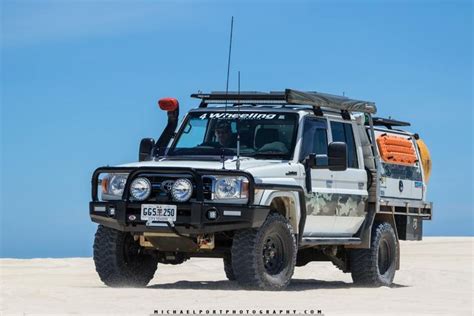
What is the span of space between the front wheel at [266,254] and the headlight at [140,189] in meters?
1.13

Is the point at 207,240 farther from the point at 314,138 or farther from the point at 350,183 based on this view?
the point at 350,183

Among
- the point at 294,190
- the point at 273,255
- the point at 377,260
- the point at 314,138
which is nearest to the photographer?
the point at 273,255

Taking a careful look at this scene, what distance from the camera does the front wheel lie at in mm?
13703

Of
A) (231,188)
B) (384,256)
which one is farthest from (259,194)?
(384,256)

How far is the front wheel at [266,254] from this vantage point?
1370 cm

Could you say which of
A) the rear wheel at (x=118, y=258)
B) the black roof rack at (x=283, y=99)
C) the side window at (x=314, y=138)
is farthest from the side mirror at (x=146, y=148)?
the side window at (x=314, y=138)

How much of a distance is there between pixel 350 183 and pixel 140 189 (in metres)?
3.36

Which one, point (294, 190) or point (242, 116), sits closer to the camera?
point (294, 190)

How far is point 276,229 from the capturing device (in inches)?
559

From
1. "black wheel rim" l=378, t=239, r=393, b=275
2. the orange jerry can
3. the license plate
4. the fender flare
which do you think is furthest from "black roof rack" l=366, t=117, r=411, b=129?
the license plate

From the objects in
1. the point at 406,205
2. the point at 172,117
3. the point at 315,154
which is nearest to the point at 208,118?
the point at 172,117

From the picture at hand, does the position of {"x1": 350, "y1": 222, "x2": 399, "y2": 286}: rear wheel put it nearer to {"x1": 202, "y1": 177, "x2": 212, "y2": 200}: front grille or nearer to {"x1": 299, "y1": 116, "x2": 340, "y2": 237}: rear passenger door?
{"x1": 299, "y1": 116, "x2": 340, "y2": 237}: rear passenger door

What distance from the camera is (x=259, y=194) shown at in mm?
13859

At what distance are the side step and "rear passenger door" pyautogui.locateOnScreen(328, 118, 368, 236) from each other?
0.12 meters
